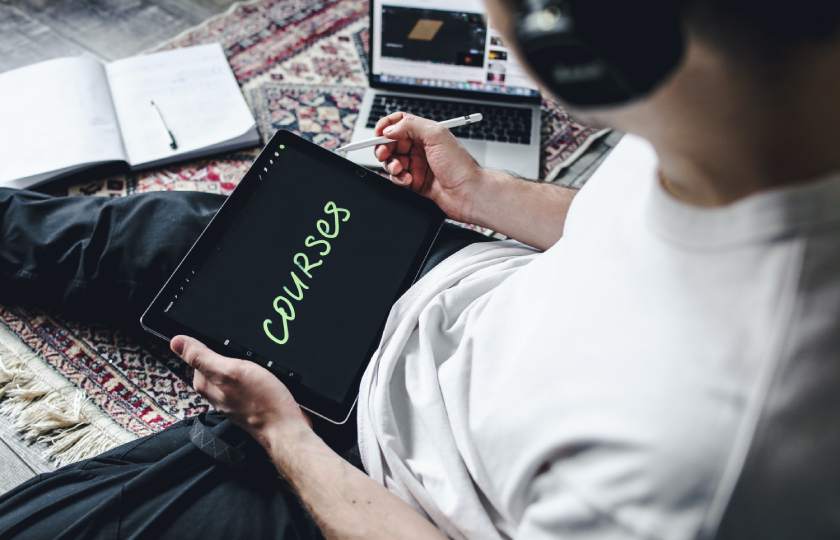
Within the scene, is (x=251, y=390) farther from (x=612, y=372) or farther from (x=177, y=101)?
(x=177, y=101)

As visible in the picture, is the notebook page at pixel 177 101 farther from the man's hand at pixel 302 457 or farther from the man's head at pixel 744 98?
the man's head at pixel 744 98

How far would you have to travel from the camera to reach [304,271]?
0.76 metres

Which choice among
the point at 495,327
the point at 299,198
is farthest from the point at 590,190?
the point at 299,198

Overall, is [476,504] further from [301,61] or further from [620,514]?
[301,61]

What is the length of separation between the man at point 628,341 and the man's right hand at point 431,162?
205mm

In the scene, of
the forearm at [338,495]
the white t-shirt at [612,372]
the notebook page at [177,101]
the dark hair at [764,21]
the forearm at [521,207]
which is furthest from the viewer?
the notebook page at [177,101]

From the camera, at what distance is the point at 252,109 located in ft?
4.45

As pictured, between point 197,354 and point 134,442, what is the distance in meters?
0.22

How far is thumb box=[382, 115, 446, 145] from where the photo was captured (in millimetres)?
907

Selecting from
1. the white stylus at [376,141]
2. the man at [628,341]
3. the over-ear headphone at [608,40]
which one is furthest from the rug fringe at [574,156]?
the over-ear headphone at [608,40]

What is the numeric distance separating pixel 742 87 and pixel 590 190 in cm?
32

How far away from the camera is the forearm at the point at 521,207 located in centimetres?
85

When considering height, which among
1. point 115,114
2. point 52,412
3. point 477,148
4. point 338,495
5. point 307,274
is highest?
point 477,148

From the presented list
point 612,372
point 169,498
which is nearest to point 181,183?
point 169,498
